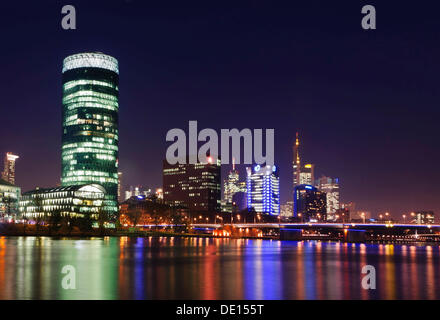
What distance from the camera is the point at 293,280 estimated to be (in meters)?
51.8

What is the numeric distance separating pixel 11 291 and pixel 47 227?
152073 millimetres

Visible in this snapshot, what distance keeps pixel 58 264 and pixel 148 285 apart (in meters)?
21.7
